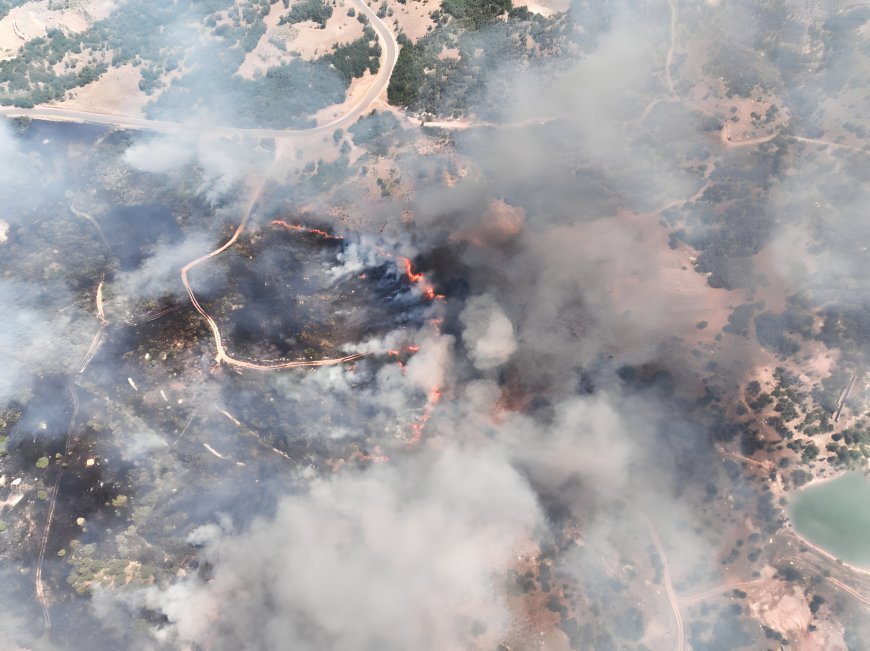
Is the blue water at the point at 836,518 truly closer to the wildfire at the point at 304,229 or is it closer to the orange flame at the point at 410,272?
the orange flame at the point at 410,272

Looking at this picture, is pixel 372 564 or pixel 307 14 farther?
pixel 307 14

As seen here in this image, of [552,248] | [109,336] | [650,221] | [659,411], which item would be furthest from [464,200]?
[109,336]

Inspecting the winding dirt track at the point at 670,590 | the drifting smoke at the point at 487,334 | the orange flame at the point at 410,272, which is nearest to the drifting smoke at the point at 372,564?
the drifting smoke at the point at 487,334

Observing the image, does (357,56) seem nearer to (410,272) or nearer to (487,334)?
(410,272)

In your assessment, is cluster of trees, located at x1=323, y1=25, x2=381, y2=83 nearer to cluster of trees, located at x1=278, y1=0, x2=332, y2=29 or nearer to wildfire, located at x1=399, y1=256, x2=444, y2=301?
cluster of trees, located at x1=278, y1=0, x2=332, y2=29

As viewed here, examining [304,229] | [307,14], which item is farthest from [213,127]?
[307,14]

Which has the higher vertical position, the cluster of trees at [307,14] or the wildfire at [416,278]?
the cluster of trees at [307,14]
